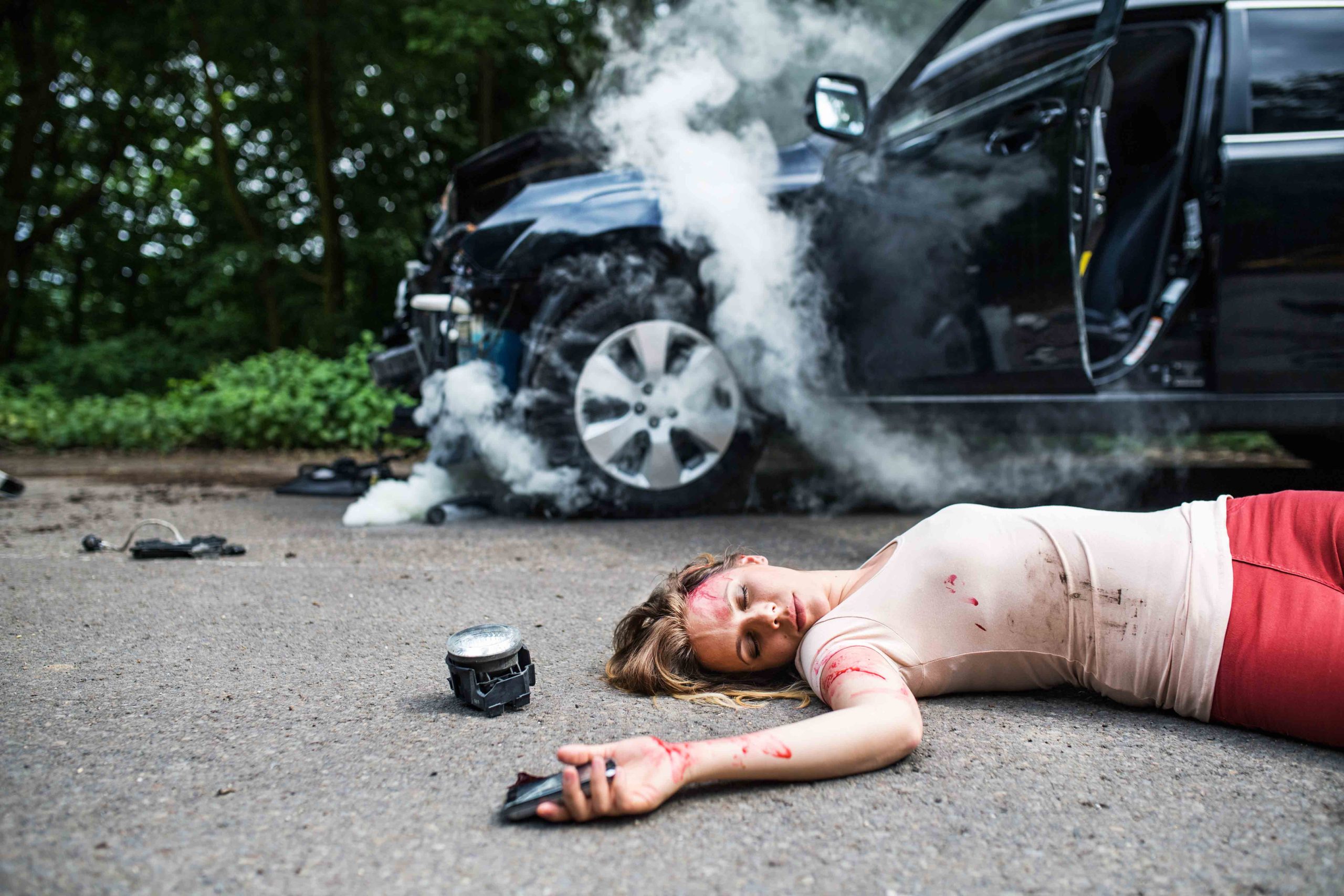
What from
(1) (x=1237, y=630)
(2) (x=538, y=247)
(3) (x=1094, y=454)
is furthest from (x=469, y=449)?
(3) (x=1094, y=454)

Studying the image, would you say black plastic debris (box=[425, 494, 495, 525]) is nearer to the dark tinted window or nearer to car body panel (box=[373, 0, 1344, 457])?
car body panel (box=[373, 0, 1344, 457])

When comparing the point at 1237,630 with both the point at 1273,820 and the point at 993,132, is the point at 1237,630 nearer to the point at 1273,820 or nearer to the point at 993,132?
the point at 1273,820

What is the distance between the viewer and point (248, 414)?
797 cm

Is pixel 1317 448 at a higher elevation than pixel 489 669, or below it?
below

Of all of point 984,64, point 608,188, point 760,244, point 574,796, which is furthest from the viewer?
point 608,188

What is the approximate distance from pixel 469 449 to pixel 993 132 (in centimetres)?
256

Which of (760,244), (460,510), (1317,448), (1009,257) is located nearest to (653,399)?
(760,244)

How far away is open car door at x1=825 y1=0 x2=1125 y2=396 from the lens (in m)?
3.35

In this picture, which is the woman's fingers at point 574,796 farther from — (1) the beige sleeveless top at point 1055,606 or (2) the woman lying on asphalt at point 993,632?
(1) the beige sleeveless top at point 1055,606

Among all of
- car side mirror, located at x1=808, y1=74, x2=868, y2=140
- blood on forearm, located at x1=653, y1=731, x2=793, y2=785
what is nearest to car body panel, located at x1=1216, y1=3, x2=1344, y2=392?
car side mirror, located at x1=808, y1=74, x2=868, y2=140

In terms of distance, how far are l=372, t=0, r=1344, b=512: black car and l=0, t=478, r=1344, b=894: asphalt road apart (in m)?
1.57

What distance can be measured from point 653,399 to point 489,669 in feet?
7.35

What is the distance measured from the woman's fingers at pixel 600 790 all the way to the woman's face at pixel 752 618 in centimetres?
59

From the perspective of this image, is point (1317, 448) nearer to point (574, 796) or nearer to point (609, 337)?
point (609, 337)
